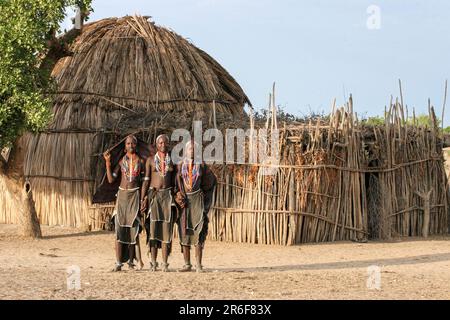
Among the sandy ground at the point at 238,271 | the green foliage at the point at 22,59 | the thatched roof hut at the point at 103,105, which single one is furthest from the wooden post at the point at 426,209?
the green foliage at the point at 22,59

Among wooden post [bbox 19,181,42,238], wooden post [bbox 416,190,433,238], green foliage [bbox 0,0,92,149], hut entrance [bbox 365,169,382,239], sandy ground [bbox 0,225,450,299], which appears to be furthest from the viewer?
wooden post [bbox 416,190,433,238]

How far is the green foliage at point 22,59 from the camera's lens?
495 inches

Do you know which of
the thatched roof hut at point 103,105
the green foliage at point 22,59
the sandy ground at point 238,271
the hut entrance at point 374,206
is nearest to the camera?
the sandy ground at point 238,271

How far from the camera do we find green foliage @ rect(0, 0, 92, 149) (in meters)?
12.6

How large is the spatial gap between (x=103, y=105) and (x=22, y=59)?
342 cm

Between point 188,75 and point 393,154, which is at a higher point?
point 188,75

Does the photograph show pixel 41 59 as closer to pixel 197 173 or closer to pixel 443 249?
pixel 197 173

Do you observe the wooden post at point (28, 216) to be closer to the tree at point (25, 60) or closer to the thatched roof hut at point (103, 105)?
the tree at point (25, 60)

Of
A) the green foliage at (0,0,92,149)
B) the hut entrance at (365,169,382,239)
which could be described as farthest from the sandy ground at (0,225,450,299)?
the green foliage at (0,0,92,149)

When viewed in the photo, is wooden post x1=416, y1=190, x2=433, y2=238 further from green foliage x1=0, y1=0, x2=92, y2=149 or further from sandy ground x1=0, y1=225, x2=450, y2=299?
green foliage x1=0, y1=0, x2=92, y2=149

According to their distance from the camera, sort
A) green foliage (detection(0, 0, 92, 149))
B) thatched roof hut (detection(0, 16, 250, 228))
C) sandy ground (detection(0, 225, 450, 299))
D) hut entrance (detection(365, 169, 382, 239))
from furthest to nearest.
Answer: thatched roof hut (detection(0, 16, 250, 228)) → hut entrance (detection(365, 169, 382, 239)) → green foliage (detection(0, 0, 92, 149)) → sandy ground (detection(0, 225, 450, 299))

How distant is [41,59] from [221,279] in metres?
6.64
